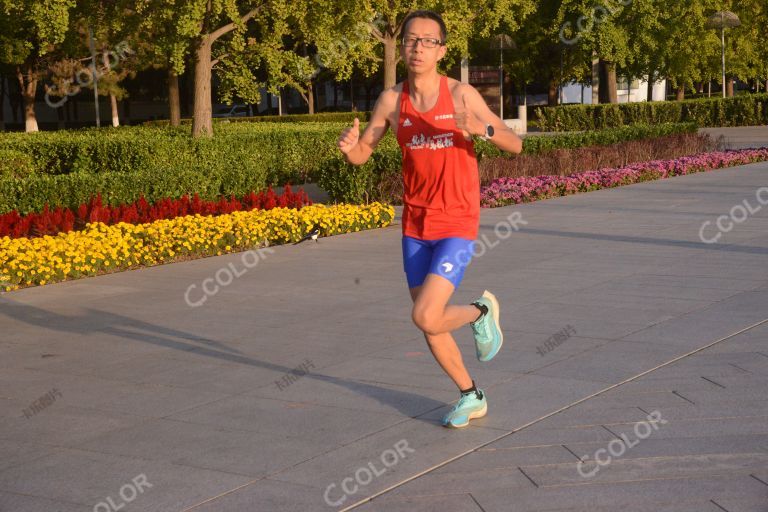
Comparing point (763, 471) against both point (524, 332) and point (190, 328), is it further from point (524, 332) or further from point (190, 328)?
point (190, 328)

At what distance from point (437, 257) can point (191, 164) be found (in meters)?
14.8

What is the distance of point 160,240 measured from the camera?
12.6m

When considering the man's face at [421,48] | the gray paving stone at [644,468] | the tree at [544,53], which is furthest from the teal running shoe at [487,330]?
the tree at [544,53]

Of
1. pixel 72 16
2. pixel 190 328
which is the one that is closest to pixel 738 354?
pixel 190 328

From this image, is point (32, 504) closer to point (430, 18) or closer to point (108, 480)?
point (108, 480)

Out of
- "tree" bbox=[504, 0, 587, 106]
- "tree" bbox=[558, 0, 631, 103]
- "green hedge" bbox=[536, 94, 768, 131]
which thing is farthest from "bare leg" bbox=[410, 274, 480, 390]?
"green hedge" bbox=[536, 94, 768, 131]

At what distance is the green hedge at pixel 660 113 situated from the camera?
46750 mm

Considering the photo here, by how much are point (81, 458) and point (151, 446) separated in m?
0.35

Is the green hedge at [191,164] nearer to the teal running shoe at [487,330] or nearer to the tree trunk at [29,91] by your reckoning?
the teal running shoe at [487,330]

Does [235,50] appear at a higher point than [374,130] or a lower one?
higher

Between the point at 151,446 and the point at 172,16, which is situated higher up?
the point at 172,16

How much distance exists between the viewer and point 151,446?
589 cm

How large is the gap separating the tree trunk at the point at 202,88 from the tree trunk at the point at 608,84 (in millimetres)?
25274

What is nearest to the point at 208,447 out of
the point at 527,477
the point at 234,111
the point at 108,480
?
the point at 108,480
